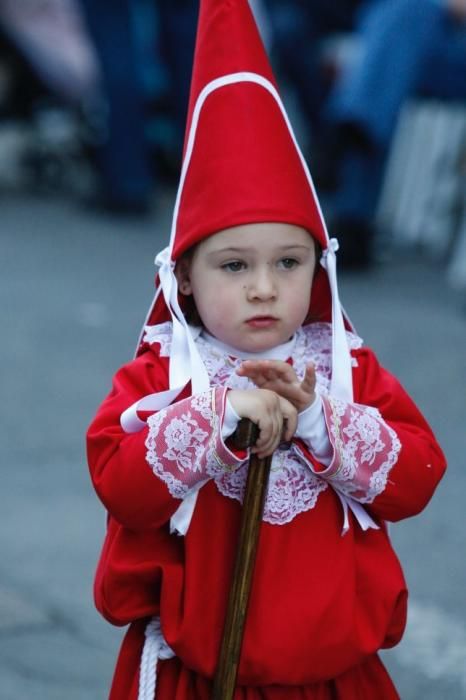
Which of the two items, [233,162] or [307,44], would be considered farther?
[307,44]

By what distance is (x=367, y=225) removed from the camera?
261 inches

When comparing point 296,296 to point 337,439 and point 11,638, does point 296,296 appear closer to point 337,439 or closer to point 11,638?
point 337,439

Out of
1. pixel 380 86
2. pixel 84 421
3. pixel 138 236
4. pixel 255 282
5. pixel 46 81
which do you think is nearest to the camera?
pixel 255 282

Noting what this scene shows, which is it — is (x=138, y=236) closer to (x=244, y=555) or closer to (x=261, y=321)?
(x=261, y=321)

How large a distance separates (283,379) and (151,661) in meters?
0.48

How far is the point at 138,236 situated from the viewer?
788cm

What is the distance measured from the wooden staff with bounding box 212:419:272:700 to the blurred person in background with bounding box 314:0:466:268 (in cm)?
457

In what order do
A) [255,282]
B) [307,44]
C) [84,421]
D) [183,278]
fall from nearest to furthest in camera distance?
1. [255,282]
2. [183,278]
3. [84,421]
4. [307,44]

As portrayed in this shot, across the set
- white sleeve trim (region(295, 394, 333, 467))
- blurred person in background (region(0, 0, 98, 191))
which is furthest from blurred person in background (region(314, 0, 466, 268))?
white sleeve trim (region(295, 394, 333, 467))

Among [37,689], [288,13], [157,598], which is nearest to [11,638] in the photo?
[37,689]

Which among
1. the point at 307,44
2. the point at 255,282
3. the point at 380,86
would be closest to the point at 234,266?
the point at 255,282

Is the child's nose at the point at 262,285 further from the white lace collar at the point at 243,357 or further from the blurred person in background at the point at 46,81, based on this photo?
the blurred person in background at the point at 46,81

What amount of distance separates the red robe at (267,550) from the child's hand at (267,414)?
36 millimetres

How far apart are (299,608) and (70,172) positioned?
7669 mm
